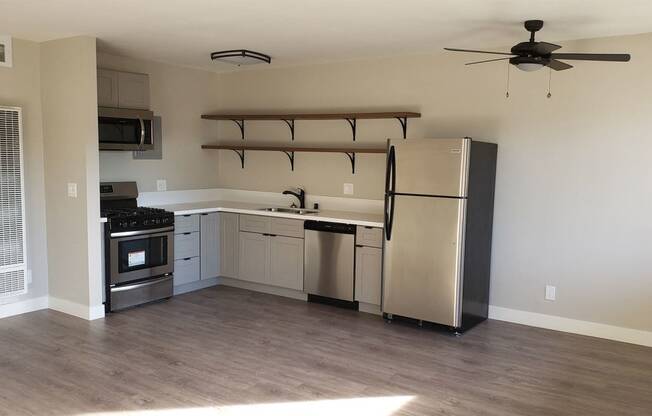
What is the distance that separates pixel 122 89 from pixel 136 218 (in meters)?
1.26

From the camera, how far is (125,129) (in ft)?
17.2

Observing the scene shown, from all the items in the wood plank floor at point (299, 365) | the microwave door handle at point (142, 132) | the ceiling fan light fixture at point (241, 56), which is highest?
the ceiling fan light fixture at point (241, 56)

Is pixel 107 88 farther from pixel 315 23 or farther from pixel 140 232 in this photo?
pixel 315 23

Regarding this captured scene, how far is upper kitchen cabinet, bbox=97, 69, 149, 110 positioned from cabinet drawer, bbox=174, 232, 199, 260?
1.34 metres

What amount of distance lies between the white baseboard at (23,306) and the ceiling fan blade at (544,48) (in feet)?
15.1

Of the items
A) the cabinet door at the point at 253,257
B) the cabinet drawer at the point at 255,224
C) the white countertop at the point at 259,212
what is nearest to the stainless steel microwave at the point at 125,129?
the white countertop at the point at 259,212

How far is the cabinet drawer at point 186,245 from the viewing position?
5.54 meters

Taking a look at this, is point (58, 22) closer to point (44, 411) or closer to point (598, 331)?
point (44, 411)

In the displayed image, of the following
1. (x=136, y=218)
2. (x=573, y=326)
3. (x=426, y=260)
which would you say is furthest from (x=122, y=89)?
(x=573, y=326)

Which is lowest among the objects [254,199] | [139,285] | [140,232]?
[139,285]

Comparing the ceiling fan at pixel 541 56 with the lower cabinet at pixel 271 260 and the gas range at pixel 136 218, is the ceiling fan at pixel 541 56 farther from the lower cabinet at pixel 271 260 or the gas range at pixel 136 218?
the gas range at pixel 136 218

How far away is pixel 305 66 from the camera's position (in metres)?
5.89

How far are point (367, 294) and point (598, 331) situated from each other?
76.4 inches

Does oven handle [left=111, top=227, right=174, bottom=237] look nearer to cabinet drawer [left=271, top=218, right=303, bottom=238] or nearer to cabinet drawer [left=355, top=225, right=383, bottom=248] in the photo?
cabinet drawer [left=271, top=218, right=303, bottom=238]
